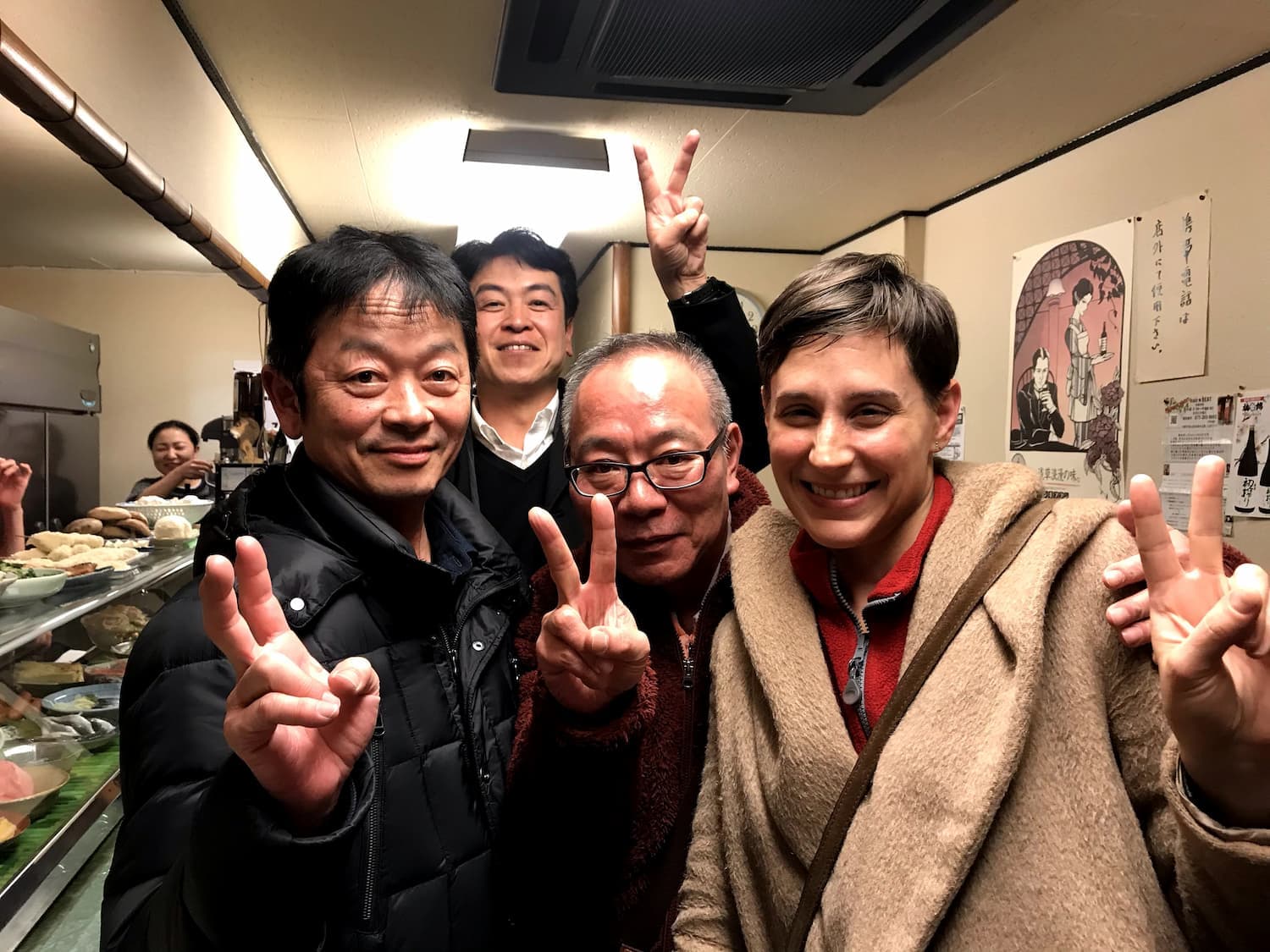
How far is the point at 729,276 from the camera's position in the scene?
4348 mm

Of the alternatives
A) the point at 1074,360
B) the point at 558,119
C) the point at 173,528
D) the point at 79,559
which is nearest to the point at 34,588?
the point at 79,559

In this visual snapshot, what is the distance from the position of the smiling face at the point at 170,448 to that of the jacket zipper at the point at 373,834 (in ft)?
5.55

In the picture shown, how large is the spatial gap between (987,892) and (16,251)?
1.80 meters

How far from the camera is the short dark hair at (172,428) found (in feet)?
7.23

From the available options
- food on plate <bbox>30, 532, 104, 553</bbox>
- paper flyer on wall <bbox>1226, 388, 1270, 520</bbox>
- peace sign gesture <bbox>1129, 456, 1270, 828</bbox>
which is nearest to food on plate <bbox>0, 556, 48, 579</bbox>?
food on plate <bbox>30, 532, 104, 553</bbox>

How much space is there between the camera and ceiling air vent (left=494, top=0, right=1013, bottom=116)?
1.82m

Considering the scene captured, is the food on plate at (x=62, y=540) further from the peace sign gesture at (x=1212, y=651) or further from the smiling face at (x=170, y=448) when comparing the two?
the peace sign gesture at (x=1212, y=651)

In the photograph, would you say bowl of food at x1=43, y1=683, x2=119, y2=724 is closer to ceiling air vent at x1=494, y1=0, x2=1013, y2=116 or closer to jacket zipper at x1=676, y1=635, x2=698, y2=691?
jacket zipper at x1=676, y1=635, x2=698, y2=691

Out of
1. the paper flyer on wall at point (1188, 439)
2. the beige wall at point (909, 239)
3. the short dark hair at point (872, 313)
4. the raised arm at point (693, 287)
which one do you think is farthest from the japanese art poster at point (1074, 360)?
the short dark hair at point (872, 313)

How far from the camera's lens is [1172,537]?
2.62ft

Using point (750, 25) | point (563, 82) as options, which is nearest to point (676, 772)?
point (750, 25)

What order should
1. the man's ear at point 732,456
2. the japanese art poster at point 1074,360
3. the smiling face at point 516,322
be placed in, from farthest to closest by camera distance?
the japanese art poster at point 1074,360 → the smiling face at point 516,322 → the man's ear at point 732,456

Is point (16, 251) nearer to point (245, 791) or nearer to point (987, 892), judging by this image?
point (245, 791)

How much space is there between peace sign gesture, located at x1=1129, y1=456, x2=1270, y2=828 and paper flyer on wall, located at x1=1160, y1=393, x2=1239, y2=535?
182 centimetres
